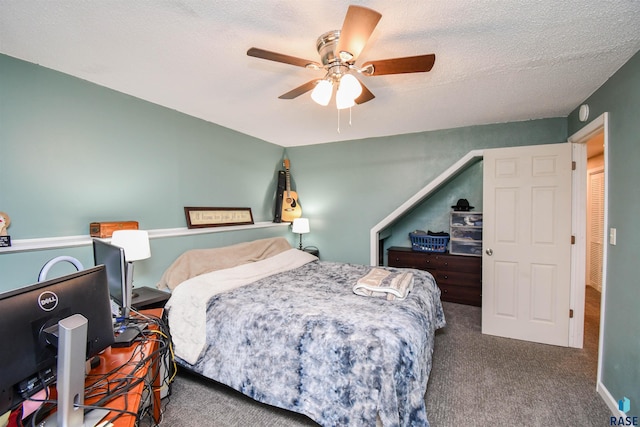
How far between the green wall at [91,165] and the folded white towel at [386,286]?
1.77 meters

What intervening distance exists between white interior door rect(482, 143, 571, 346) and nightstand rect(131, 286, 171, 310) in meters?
3.19

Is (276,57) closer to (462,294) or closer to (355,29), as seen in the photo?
(355,29)

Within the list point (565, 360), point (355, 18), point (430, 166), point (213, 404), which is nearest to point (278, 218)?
point (430, 166)

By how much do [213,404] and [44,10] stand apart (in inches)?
99.1

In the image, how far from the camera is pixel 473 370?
2.31 meters

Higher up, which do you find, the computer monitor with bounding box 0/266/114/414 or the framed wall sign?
the framed wall sign

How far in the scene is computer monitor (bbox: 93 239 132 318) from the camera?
146 centimetres

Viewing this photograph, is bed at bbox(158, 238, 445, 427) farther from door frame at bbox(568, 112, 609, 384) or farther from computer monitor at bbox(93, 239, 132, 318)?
door frame at bbox(568, 112, 609, 384)

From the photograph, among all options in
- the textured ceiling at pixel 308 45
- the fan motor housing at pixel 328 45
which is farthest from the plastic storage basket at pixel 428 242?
the fan motor housing at pixel 328 45

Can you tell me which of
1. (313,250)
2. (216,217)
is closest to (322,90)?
(216,217)

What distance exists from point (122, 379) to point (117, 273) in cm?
60

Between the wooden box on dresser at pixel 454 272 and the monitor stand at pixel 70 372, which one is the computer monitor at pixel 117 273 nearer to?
the monitor stand at pixel 70 372

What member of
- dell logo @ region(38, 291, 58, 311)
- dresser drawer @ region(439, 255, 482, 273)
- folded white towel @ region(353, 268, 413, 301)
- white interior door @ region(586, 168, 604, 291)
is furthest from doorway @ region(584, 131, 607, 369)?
dell logo @ region(38, 291, 58, 311)

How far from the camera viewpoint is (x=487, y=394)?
79.4 inches
